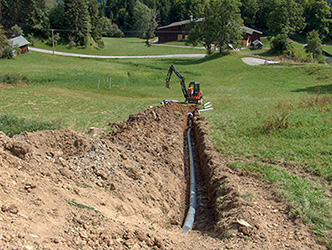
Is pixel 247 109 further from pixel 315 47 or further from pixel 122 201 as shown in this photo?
pixel 315 47

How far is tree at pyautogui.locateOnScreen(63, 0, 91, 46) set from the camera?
73.6 m

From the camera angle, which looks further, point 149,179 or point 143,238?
point 149,179

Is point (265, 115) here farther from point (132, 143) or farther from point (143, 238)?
point (143, 238)

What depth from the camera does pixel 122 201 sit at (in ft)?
29.8

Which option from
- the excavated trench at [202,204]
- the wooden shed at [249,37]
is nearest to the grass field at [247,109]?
the excavated trench at [202,204]

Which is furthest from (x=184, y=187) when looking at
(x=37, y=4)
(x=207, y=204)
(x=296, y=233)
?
(x=37, y=4)

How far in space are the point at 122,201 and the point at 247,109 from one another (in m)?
15.7

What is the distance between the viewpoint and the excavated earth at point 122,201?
6.39 m

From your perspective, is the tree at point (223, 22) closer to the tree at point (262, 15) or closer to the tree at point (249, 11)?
the tree at point (249, 11)

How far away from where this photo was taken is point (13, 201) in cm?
659

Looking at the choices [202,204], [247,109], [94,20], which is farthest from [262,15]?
[202,204]

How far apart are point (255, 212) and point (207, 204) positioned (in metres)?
2.50

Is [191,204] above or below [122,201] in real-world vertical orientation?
below

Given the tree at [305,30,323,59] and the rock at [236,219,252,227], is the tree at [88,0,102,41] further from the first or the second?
the rock at [236,219,252,227]
